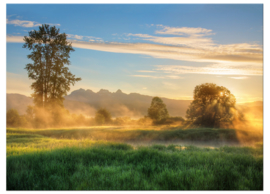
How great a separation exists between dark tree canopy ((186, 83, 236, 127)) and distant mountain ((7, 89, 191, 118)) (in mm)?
564

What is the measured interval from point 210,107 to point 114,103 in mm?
5440

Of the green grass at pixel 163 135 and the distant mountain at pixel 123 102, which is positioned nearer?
the green grass at pixel 163 135

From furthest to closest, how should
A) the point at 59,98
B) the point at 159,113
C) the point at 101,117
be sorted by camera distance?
the point at 101,117 < the point at 159,113 < the point at 59,98

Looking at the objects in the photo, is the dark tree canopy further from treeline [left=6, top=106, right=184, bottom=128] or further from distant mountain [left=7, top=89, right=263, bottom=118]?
treeline [left=6, top=106, right=184, bottom=128]

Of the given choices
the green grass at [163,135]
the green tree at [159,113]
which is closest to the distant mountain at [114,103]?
the green tree at [159,113]

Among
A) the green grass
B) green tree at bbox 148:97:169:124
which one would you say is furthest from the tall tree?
green tree at bbox 148:97:169:124

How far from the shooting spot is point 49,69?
8.43 m

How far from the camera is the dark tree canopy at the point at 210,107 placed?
7536 millimetres

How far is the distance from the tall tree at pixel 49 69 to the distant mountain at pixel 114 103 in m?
0.55

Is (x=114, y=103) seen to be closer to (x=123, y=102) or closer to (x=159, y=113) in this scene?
(x=123, y=102)

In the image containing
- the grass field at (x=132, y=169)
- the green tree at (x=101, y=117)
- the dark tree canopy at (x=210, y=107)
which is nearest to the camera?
the grass field at (x=132, y=169)

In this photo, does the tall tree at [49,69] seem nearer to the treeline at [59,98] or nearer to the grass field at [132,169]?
the treeline at [59,98]

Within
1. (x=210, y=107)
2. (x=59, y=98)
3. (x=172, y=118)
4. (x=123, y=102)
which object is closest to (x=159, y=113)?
(x=172, y=118)

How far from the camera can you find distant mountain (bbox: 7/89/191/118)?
7.80 meters
